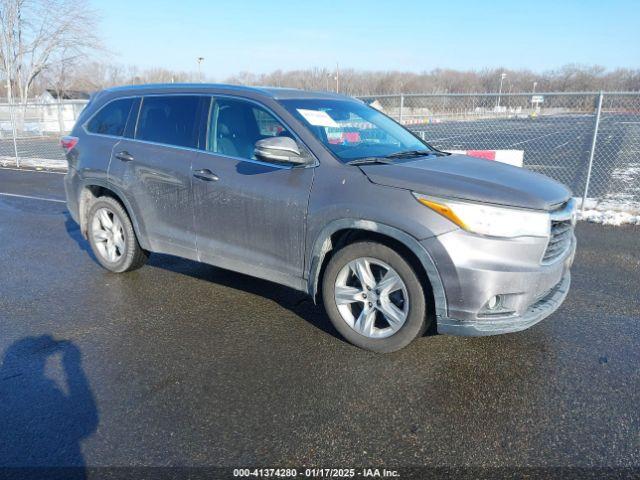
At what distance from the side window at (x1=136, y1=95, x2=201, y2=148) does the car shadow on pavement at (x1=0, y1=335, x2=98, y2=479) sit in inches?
75.9

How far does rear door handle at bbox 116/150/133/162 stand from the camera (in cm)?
459

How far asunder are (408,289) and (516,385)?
0.89 meters

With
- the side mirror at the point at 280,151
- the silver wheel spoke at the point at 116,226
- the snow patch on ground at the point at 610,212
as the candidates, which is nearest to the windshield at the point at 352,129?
the side mirror at the point at 280,151

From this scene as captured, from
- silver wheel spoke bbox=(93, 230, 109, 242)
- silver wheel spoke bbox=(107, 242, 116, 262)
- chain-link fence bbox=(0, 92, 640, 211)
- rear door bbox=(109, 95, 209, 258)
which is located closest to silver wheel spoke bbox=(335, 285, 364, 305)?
rear door bbox=(109, 95, 209, 258)

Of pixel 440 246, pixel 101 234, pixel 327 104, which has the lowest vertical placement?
pixel 101 234

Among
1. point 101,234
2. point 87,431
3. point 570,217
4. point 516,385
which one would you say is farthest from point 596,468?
point 101,234

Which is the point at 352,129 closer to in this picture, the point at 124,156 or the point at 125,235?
the point at 124,156

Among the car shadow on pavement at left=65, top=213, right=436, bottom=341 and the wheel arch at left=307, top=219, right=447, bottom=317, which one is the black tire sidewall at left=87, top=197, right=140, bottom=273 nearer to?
the car shadow on pavement at left=65, top=213, right=436, bottom=341

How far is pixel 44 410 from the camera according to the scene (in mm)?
2779

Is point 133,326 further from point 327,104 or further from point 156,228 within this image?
point 327,104

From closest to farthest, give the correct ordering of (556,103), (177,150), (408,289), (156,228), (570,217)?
(408,289), (570,217), (177,150), (156,228), (556,103)

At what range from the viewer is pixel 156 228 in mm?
4543

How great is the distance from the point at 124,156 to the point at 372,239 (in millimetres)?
2688

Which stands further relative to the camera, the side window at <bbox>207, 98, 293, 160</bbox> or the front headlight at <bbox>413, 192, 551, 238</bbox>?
the side window at <bbox>207, 98, 293, 160</bbox>
